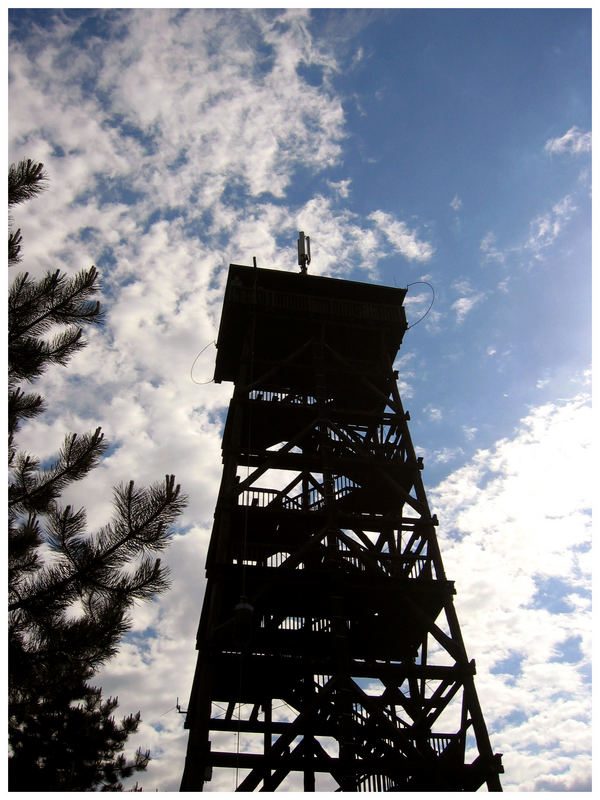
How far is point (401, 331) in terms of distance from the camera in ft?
72.2

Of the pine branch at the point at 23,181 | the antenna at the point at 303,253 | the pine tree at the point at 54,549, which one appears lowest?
the pine tree at the point at 54,549

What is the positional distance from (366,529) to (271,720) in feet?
18.1

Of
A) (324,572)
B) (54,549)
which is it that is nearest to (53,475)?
(54,549)

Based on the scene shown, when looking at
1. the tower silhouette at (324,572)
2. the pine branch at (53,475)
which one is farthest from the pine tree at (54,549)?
the tower silhouette at (324,572)

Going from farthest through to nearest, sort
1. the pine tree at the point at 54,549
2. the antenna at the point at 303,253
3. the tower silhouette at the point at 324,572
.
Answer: the antenna at the point at 303,253 < the tower silhouette at the point at 324,572 < the pine tree at the point at 54,549

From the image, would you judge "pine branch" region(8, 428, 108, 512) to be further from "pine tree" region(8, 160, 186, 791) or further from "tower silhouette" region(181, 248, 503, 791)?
"tower silhouette" region(181, 248, 503, 791)

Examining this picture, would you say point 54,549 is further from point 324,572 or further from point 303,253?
point 303,253

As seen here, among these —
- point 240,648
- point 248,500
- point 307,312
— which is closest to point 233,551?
point 248,500

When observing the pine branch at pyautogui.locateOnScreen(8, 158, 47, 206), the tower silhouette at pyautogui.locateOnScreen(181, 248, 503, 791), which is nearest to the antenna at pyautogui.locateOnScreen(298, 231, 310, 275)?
the tower silhouette at pyautogui.locateOnScreen(181, 248, 503, 791)

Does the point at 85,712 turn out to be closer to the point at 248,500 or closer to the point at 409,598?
the point at 248,500

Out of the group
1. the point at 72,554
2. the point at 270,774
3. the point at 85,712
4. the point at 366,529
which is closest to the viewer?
the point at 72,554

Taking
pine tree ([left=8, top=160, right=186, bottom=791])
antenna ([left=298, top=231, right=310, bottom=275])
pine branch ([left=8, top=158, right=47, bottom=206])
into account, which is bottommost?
pine tree ([left=8, top=160, right=186, bottom=791])

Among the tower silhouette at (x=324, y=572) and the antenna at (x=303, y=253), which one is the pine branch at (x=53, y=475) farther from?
the antenna at (x=303, y=253)

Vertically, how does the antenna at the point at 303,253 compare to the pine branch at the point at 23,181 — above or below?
above
